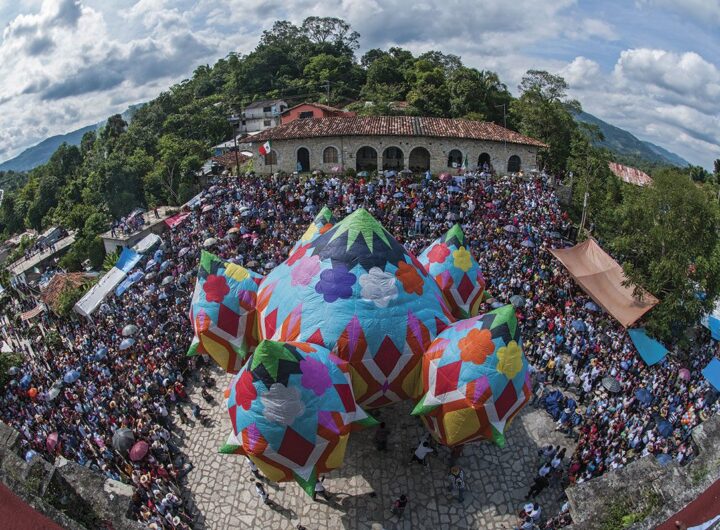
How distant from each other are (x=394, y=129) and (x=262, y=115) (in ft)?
102

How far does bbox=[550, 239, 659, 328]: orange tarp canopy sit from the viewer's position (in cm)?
1980

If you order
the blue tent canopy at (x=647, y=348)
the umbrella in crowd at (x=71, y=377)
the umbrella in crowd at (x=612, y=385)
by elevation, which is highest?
the umbrella in crowd at (x=612, y=385)

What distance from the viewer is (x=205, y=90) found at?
247 ft

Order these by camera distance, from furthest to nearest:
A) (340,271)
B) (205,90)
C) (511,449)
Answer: (205,90) < (511,449) < (340,271)

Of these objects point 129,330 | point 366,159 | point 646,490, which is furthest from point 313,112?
point 646,490

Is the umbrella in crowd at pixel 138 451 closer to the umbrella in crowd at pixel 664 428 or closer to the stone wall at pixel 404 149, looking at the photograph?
the umbrella in crowd at pixel 664 428

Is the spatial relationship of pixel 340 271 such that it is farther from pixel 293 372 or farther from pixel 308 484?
pixel 308 484

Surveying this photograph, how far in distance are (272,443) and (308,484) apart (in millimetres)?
1369

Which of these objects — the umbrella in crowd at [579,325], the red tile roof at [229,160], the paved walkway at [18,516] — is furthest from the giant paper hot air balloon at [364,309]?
the red tile roof at [229,160]

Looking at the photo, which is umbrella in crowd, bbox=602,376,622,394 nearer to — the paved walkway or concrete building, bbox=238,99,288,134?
the paved walkway

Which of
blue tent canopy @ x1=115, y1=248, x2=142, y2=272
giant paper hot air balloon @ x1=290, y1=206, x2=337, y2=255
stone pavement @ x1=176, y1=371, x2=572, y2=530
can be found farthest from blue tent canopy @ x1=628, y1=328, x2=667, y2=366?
blue tent canopy @ x1=115, y1=248, x2=142, y2=272

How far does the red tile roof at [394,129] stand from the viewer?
33.7 meters

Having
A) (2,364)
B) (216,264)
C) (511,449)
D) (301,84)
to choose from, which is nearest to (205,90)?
(301,84)

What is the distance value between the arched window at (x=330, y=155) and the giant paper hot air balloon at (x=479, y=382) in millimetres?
26624
